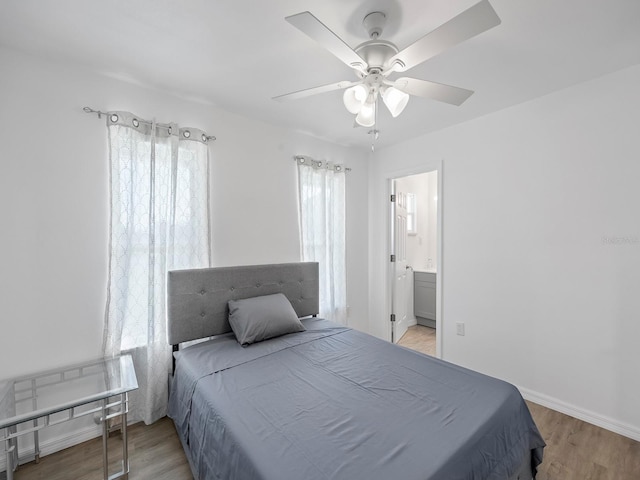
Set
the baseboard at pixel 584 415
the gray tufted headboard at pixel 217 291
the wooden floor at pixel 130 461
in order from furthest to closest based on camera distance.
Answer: the gray tufted headboard at pixel 217 291 → the baseboard at pixel 584 415 → the wooden floor at pixel 130 461

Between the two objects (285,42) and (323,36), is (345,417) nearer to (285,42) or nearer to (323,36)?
(323,36)

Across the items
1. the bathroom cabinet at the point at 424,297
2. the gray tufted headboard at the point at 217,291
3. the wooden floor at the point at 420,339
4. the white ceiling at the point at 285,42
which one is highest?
the white ceiling at the point at 285,42

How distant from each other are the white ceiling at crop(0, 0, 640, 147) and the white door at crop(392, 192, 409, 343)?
171 centimetres

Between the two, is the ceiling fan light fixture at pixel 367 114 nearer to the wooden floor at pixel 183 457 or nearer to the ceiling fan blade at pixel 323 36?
the ceiling fan blade at pixel 323 36

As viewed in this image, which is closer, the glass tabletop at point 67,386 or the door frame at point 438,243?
the glass tabletop at point 67,386

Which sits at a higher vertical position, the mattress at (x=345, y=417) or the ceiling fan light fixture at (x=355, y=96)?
the ceiling fan light fixture at (x=355, y=96)

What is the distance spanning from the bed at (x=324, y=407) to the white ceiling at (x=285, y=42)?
4.90 ft

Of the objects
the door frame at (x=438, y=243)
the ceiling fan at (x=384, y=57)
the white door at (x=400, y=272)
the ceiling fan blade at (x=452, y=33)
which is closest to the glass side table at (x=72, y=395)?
the ceiling fan at (x=384, y=57)

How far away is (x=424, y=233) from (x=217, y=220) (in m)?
3.61

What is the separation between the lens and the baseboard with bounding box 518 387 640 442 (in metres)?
1.98

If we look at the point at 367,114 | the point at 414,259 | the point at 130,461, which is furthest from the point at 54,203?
the point at 414,259

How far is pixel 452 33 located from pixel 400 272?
10.3 feet

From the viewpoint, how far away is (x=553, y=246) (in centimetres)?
233

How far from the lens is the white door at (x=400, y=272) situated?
3.77 meters
